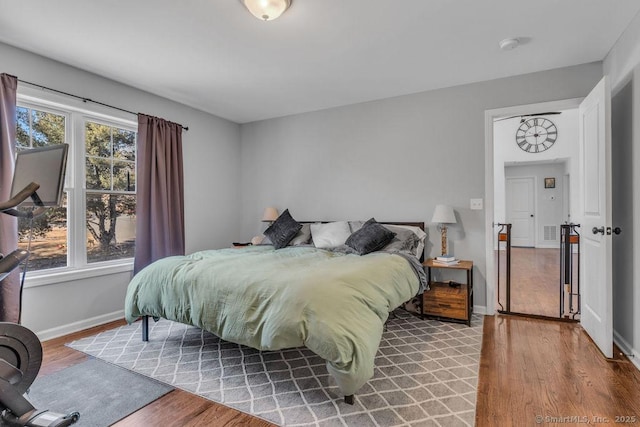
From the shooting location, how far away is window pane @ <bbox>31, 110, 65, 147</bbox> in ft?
9.89

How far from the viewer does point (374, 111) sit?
A: 421 cm

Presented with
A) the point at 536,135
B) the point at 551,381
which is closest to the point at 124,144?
the point at 551,381

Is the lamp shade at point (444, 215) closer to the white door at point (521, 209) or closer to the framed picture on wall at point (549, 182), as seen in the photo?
the white door at point (521, 209)

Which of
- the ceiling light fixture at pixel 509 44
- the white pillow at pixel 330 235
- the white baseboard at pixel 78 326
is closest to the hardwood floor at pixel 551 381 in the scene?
the white pillow at pixel 330 235

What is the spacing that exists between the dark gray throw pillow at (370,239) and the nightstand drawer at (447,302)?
70cm

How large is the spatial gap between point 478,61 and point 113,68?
358 cm

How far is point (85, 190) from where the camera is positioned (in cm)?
332

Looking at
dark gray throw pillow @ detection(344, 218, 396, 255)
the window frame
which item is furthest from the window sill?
dark gray throw pillow @ detection(344, 218, 396, 255)

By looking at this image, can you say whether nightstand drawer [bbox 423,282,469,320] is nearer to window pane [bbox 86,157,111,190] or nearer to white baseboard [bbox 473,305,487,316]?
white baseboard [bbox 473,305,487,316]

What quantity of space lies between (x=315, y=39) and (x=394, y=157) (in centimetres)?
186

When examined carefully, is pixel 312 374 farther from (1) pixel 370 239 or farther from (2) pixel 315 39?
(2) pixel 315 39

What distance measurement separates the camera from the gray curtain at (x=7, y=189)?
2.60 meters

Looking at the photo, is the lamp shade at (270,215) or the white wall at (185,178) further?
the lamp shade at (270,215)

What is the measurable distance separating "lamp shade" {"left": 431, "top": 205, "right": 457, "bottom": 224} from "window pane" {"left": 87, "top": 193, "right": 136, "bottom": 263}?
139 inches
